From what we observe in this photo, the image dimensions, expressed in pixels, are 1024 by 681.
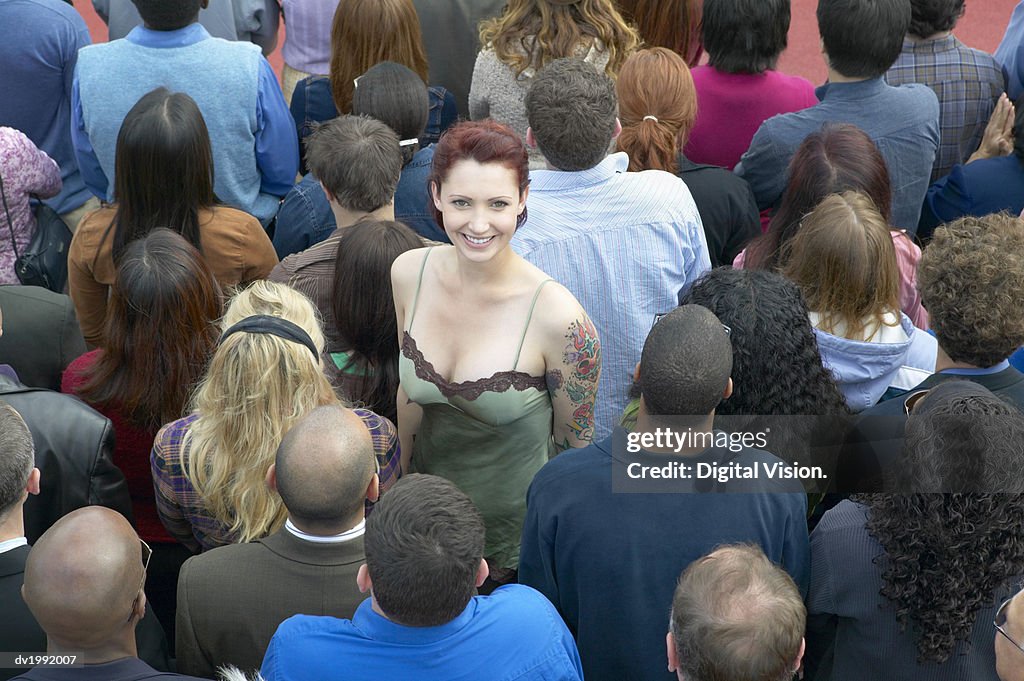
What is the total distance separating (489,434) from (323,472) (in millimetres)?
714

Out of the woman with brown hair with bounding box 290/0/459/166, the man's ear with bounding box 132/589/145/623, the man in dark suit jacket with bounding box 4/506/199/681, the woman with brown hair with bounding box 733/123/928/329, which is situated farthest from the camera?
the woman with brown hair with bounding box 290/0/459/166

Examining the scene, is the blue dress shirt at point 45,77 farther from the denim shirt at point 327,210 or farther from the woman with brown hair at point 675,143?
the woman with brown hair at point 675,143

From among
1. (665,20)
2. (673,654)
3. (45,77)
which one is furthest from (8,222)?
(673,654)

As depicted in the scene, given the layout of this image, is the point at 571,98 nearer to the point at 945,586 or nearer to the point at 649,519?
the point at 649,519

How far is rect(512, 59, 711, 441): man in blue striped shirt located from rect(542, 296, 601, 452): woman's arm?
349 mm

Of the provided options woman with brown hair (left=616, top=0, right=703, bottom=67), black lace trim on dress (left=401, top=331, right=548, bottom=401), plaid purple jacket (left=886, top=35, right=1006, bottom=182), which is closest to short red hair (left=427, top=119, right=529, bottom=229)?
black lace trim on dress (left=401, top=331, right=548, bottom=401)

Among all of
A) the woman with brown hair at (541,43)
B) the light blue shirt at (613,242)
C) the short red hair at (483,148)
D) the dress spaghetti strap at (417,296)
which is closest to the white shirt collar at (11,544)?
the dress spaghetti strap at (417,296)

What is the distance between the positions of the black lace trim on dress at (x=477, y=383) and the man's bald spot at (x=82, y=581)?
3.12ft

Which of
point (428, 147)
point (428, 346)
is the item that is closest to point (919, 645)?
point (428, 346)

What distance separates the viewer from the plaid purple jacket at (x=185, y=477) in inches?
104

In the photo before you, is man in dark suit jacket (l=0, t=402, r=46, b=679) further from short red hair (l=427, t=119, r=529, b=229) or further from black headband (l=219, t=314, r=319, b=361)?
Result: short red hair (l=427, t=119, r=529, b=229)

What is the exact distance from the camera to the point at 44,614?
2076mm

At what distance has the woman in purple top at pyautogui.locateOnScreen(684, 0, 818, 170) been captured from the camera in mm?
4105

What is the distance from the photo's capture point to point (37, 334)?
3207 mm
